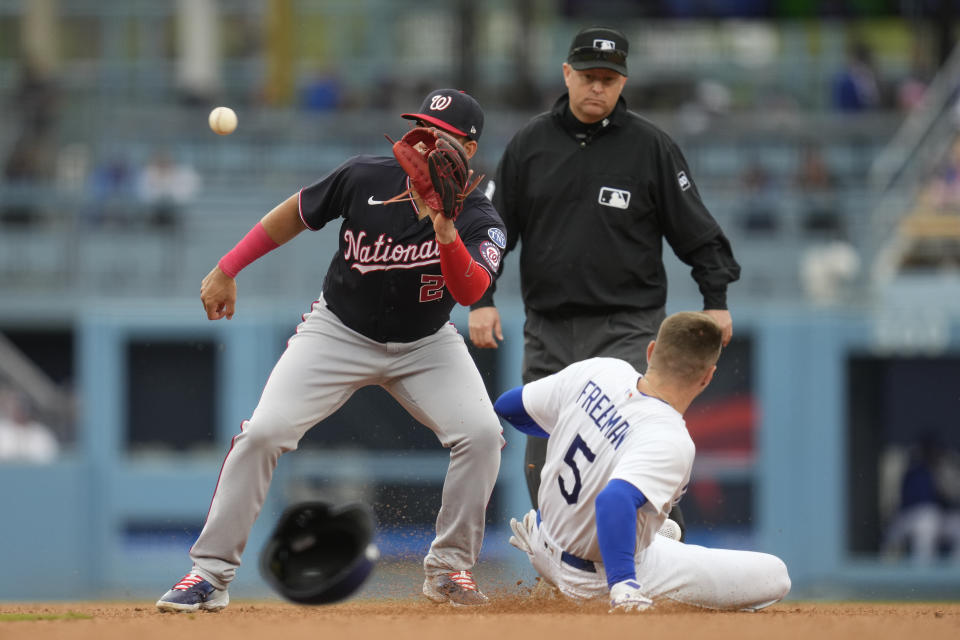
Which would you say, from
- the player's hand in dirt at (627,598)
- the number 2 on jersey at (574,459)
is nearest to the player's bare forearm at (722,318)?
the number 2 on jersey at (574,459)

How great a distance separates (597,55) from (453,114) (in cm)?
80

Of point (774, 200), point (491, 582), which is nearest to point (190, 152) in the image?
point (774, 200)

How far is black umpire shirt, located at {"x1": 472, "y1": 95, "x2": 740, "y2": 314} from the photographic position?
230 inches

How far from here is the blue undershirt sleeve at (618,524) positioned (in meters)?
4.49

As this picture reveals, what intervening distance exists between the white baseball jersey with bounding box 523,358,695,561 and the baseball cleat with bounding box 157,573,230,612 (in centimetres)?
123

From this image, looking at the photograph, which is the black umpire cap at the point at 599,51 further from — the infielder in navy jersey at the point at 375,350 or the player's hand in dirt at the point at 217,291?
the player's hand in dirt at the point at 217,291

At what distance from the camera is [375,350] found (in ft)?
17.8

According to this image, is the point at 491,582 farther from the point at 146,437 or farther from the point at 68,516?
the point at 146,437

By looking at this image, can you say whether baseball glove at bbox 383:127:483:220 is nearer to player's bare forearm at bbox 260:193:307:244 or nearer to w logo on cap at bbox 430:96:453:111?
w logo on cap at bbox 430:96:453:111

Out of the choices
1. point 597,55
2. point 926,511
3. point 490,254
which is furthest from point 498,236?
point 926,511

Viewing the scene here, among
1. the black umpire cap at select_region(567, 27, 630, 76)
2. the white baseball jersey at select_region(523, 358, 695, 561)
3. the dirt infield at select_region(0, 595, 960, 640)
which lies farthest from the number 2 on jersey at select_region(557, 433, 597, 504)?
the black umpire cap at select_region(567, 27, 630, 76)

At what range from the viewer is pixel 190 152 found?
15211 millimetres

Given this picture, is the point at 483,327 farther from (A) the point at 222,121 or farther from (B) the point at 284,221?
(A) the point at 222,121

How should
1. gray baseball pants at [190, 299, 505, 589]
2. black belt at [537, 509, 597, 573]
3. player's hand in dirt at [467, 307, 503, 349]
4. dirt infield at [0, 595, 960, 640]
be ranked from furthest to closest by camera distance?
player's hand in dirt at [467, 307, 503, 349], gray baseball pants at [190, 299, 505, 589], black belt at [537, 509, 597, 573], dirt infield at [0, 595, 960, 640]
